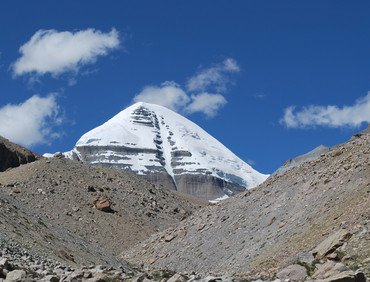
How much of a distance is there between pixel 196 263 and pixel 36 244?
438 inches

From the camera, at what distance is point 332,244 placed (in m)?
28.6

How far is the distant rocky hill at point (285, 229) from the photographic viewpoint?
28.6 meters

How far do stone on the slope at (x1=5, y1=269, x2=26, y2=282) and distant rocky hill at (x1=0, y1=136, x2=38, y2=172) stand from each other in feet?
345

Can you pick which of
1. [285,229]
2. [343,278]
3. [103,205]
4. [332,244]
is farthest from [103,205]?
[343,278]

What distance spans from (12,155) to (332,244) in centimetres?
10872

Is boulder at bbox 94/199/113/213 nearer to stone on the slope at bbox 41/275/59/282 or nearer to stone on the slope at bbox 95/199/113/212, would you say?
stone on the slope at bbox 95/199/113/212

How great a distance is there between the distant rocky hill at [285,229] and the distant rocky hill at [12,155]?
76230 millimetres

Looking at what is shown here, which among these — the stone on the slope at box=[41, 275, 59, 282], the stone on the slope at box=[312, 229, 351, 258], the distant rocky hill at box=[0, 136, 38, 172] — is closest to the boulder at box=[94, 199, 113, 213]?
the stone on the slope at box=[312, 229, 351, 258]

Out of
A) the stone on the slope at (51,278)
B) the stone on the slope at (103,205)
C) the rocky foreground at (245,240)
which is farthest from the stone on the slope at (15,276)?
the stone on the slope at (103,205)

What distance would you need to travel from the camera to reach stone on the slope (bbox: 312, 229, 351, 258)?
28.1 m

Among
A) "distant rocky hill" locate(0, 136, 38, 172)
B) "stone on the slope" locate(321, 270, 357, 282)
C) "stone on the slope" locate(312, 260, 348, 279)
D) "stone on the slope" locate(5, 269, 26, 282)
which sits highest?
"distant rocky hill" locate(0, 136, 38, 172)

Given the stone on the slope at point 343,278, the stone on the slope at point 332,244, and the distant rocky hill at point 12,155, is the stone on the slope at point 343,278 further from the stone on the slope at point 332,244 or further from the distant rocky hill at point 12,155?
the distant rocky hill at point 12,155

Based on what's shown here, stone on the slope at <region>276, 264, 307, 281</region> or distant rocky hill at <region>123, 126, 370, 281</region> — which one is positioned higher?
distant rocky hill at <region>123, 126, 370, 281</region>

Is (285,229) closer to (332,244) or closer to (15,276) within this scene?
(332,244)
